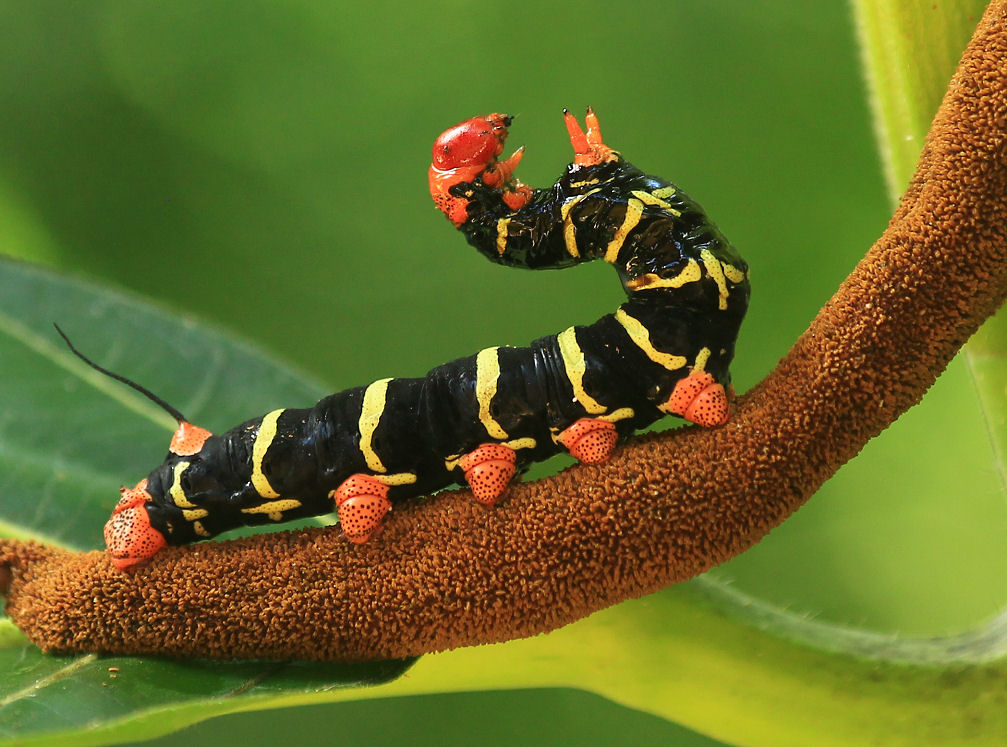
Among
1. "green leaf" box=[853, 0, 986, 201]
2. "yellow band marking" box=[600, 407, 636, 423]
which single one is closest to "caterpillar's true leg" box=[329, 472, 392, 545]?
"yellow band marking" box=[600, 407, 636, 423]

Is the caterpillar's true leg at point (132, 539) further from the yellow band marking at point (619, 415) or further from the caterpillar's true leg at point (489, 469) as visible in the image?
the yellow band marking at point (619, 415)

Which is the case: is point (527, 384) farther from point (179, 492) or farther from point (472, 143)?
point (179, 492)

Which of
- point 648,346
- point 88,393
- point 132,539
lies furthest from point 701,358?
point 88,393

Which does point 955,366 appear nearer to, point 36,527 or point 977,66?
point 977,66

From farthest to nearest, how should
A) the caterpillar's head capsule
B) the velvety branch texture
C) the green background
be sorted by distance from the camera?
the green background, the caterpillar's head capsule, the velvety branch texture

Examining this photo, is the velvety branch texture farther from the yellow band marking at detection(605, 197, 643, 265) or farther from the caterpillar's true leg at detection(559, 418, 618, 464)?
the yellow band marking at detection(605, 197, 643, 265)

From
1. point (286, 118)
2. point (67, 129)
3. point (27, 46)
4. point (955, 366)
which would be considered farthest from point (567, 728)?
point (27, 46)

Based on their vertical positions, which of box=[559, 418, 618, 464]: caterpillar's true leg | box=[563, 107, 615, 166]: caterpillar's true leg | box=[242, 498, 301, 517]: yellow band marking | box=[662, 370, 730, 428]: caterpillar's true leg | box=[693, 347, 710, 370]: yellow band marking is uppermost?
box=[563, 107, 615, 166]: caterpillar's true leg
